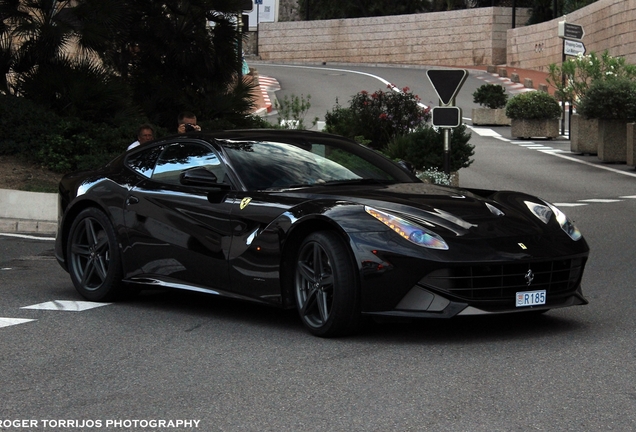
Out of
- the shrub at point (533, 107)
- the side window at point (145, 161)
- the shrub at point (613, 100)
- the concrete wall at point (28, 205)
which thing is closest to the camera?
the side window at point (145, 161)

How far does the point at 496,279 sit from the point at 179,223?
2410mm

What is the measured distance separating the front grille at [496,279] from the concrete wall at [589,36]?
147 ft

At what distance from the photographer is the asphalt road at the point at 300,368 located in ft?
18.1

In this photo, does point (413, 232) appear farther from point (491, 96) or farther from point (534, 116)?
point (491, 96)

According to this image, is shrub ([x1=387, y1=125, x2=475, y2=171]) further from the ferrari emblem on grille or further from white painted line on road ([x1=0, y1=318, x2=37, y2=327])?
the ferrari emblem on grille

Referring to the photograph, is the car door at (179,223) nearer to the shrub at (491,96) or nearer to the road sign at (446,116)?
the road sign at (446,116)

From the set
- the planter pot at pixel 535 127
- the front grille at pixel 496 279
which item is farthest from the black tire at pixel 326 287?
the planter pot at pixel 535 127

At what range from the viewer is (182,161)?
898 centimetres

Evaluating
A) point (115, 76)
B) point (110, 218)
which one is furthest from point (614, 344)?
point (115, 76)

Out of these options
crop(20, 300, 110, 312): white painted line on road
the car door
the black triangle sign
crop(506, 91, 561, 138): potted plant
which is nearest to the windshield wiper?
the car door

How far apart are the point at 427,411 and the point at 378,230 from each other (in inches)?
74.5

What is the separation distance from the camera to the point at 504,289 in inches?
290

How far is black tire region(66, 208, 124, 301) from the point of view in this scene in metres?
9.09

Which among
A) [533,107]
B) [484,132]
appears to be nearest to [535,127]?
[533,107]
